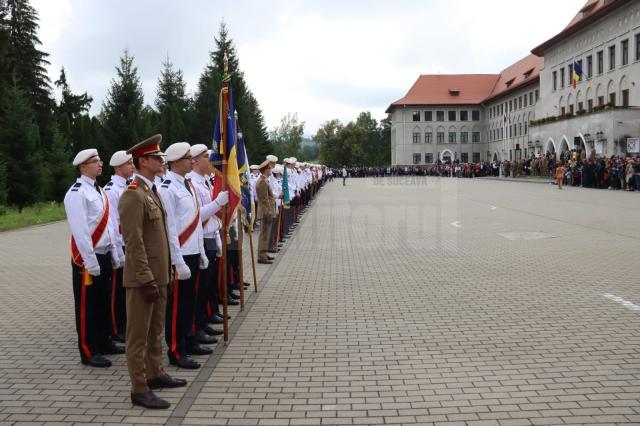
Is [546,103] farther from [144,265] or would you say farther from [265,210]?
[144,265]

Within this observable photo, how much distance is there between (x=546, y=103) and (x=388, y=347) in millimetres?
66051

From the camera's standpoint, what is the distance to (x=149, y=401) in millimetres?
4859

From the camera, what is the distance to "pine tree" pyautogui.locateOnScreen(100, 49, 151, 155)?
29.0 metres

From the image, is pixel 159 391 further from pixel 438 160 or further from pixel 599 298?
pixel 438 160

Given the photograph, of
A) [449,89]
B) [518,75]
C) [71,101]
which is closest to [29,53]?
[71,101]

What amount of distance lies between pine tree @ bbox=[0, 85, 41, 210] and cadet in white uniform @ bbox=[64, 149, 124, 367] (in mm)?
23185

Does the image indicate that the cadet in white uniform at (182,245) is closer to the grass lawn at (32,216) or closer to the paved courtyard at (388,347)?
the paved courtyard at (388,347)

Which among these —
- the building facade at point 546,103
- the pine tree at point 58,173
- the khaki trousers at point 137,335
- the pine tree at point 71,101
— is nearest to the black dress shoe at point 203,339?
the khaki trousers at point 137,335

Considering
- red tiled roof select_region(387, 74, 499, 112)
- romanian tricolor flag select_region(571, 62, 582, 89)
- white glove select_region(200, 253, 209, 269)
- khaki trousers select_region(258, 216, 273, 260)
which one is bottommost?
khaki trousers select_region(258, 216, 273, 260)

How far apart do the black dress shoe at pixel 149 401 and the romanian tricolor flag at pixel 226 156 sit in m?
2.42

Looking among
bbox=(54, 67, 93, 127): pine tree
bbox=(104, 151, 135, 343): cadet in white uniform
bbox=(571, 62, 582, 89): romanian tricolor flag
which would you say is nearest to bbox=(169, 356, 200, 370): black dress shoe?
bbox=(104, 151, 135, 343): cadet in white uniform

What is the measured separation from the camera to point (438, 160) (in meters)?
105

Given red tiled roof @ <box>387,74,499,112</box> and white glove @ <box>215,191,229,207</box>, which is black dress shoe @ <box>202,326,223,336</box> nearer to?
white glove @ <box>215,191,229,207</box>

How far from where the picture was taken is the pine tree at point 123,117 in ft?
95.2
